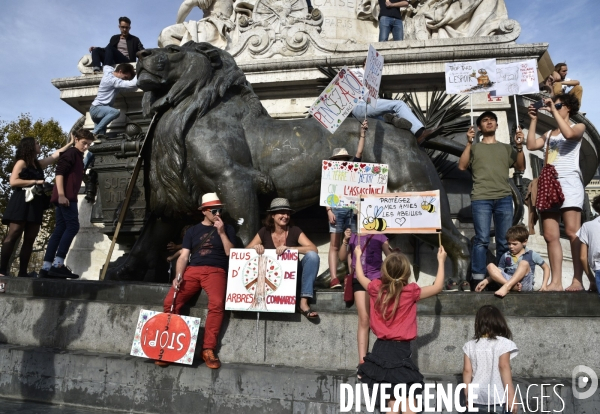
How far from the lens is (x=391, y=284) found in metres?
4.31

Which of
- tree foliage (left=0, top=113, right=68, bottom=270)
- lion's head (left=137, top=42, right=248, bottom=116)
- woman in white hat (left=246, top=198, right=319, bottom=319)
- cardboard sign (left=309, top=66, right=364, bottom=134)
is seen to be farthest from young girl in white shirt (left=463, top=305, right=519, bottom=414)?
tree foliage (left=0, top=113, right=68, bottom=270)

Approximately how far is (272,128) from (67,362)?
11.3ft

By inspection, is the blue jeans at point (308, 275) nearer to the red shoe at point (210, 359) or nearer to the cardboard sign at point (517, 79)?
the red shoe at point (210, 359)

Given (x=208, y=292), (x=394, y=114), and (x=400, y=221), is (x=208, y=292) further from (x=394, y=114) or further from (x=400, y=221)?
(x=394, y=114)

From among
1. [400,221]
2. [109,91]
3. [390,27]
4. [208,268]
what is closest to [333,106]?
[400,221]

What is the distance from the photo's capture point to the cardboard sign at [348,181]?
6016mm

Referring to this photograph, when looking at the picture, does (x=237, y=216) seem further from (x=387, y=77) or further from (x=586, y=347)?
(x=387, y=77)

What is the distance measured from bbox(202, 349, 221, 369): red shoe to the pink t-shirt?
5.27 ft

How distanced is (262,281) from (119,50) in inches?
316

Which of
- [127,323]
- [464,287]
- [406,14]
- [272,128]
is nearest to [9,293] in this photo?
[127,323]

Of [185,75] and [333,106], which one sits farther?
[185,75]

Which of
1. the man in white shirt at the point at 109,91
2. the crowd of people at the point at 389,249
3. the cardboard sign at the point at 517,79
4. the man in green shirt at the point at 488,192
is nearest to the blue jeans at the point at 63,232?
the crowd of people at the point at 389,249

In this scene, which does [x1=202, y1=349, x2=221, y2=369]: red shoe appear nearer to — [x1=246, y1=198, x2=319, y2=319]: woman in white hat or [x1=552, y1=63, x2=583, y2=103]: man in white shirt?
[x1=246, y1=198, x2=319, y2=319]: woman in white hat

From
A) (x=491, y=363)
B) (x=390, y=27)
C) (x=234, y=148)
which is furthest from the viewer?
(x=390, y=27)
